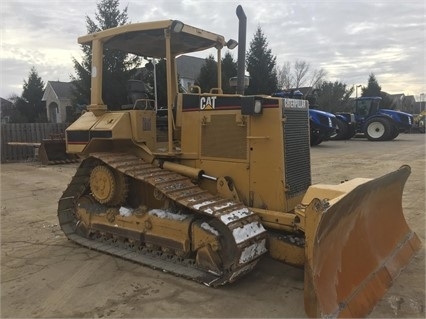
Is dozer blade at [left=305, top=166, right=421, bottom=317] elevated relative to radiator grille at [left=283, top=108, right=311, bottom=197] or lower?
lower

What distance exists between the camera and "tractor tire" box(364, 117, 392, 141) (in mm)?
24047

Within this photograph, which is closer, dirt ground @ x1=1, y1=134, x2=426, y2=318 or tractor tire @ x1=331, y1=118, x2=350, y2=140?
dirt ground @ x1=1, y1=134, x2=426, y2=318

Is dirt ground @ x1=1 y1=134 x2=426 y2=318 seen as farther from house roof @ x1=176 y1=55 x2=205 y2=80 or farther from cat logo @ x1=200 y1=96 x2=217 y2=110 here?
house roof @ x1=176 y1=55 x2=205 y2=80

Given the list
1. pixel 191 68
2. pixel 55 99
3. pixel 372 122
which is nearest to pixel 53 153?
pixel 372 122

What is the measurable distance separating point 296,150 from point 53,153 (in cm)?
1281

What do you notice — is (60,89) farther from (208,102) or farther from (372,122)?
(208,102)

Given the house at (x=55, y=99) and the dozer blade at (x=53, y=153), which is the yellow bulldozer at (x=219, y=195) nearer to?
the dozer blade at (x=53, y=153)

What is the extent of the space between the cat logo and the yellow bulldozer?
0.01 metres

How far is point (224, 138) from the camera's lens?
5.10m

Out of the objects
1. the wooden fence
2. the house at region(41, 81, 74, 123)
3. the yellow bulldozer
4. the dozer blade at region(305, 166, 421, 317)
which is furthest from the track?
the house at region(41, 81, 74, 123)

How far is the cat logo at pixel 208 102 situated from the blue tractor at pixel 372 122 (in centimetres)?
1961

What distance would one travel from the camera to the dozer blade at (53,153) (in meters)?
15.7

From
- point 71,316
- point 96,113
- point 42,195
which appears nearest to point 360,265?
point 71,316

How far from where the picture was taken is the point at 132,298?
13.9 ft
